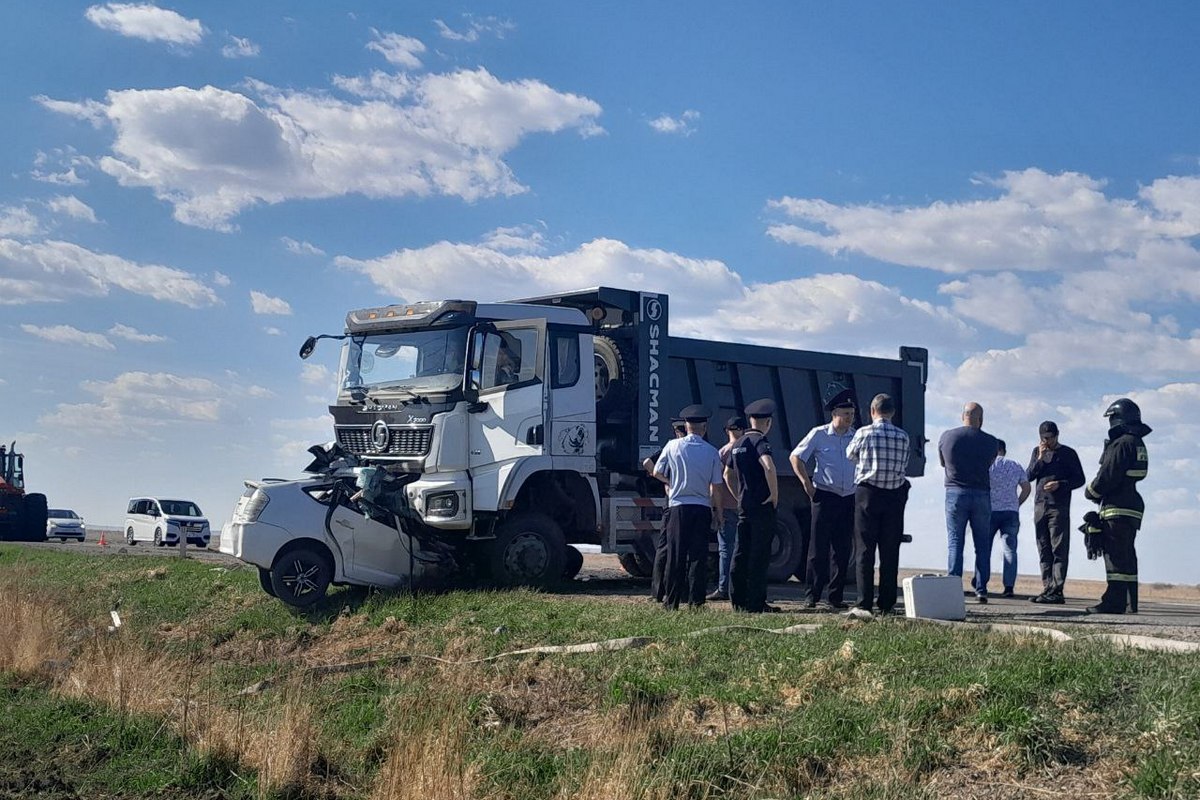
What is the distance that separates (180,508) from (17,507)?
16.1 feet

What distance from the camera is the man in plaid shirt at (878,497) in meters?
10.3

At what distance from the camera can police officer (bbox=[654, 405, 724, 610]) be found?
440 inches

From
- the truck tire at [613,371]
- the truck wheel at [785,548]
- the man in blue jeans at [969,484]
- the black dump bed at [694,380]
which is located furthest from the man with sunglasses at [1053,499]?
the truck tire at [613,371]

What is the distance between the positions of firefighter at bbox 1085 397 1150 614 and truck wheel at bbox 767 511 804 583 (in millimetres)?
5830

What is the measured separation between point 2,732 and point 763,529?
20.8 feet

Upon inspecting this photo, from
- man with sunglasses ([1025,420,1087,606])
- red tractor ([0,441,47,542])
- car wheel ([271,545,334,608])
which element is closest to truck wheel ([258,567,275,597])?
car wheel ([271,545,334,608])

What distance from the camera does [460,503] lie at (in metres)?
14.1

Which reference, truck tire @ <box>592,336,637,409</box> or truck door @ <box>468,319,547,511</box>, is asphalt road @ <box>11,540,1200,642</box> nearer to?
truck door @ <box>468,319,547,511</box>

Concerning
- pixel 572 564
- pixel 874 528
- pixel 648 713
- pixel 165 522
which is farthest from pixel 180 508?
pixel 648 713

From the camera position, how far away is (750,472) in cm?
1116

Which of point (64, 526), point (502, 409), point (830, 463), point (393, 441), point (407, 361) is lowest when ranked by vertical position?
point (64, 526)

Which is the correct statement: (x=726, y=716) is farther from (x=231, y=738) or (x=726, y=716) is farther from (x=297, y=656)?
(x=297, y=656)

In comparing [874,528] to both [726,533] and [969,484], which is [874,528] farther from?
[726,533]

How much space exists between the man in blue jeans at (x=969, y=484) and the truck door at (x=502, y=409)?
14.9 feet
